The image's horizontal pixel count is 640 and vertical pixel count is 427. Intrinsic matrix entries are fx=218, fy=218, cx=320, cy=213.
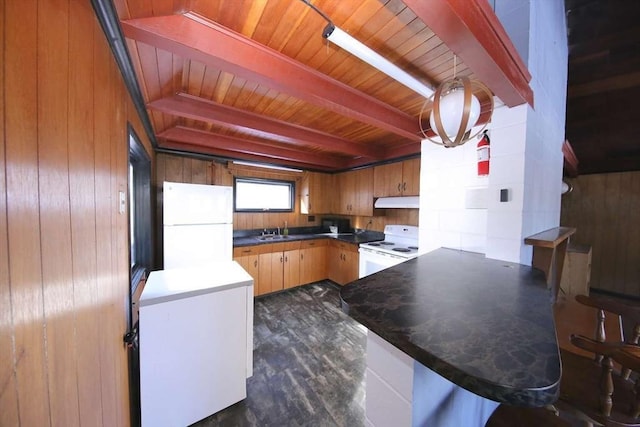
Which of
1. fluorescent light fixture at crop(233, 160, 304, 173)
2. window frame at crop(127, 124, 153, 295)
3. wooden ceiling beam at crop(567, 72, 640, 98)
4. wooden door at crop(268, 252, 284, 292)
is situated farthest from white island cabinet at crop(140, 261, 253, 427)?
wooden ceiling beam at crop(567, 72, 640, 98)

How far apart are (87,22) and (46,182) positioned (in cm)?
60

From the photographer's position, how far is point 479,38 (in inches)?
34.4

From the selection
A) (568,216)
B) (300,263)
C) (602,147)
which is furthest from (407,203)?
(568,216)

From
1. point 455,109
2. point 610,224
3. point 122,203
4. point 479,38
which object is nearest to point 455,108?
point 455,109

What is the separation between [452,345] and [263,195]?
3.69 meters

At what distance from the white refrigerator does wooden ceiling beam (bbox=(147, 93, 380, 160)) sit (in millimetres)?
892

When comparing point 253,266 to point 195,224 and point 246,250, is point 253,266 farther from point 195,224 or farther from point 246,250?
point 195,224

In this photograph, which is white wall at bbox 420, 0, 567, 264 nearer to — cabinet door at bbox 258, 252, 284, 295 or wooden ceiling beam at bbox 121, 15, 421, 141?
wooden ceiling beam at bbox 121, 15, 421, 141

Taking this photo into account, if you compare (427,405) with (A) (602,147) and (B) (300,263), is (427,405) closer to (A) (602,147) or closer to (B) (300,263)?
(B) (300,263)

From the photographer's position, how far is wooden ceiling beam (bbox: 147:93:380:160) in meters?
1.70

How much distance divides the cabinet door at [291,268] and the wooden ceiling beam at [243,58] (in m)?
2.49

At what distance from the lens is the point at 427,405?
0.66 metres

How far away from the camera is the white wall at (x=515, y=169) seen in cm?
135

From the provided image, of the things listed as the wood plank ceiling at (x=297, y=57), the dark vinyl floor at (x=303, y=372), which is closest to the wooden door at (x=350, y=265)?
the dark vinyl floor at (x=303, y=372)
